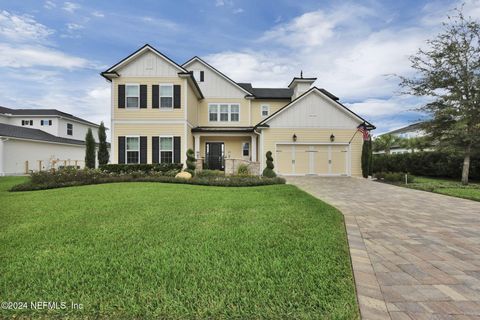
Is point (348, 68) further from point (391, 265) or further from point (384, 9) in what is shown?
point (391, 265)

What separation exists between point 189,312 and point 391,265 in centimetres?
258

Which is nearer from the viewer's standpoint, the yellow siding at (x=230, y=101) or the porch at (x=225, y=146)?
the porch at (x=225, y=146)

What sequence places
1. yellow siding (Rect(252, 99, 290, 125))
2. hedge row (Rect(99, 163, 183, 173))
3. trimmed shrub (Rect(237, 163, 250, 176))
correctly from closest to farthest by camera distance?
hedge row (Rect(99, 163, 183, 173)), trimmed shrub (Rect(237, 163, 250, 176)), yellow siding (Rect(252, 99, 290, 125))

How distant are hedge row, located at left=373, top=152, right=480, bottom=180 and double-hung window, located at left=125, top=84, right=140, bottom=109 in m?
19.0

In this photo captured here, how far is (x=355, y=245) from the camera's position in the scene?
375cm

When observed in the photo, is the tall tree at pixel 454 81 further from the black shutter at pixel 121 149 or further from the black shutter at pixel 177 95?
the black shutter at pixel 121 149

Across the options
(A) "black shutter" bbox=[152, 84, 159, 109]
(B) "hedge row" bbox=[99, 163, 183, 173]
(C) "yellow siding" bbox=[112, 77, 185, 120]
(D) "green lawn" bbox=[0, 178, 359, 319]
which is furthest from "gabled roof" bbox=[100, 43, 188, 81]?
(D) "green lawn" bbox=[0, 178, 359, 319]

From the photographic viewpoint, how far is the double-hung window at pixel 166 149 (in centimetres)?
1558

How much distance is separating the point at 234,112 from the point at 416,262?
17.4 metres

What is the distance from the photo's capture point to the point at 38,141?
2045cm

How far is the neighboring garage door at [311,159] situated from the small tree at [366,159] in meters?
1.10

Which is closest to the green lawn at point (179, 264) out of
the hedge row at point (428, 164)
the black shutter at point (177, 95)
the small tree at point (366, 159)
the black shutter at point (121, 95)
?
the black shutter at point (177, 95)

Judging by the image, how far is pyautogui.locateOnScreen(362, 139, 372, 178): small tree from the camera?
15.6m

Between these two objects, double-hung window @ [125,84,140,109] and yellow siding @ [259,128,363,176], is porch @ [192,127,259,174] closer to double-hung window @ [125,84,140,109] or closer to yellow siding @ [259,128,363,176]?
yellow siding @ [259,128,363,176]
